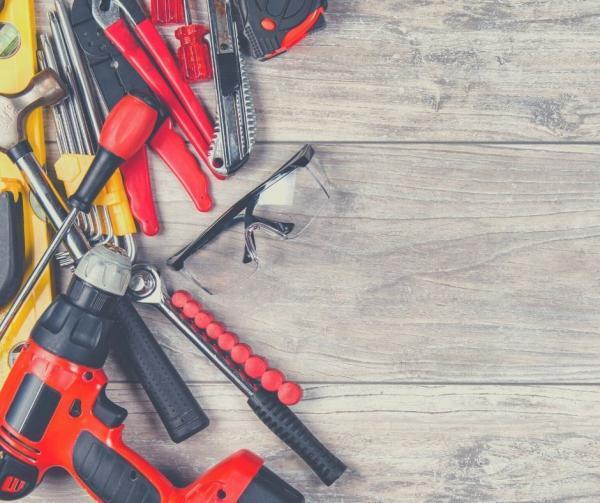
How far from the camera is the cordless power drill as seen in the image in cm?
87

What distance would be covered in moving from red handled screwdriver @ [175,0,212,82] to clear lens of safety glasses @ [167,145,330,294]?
16 cm

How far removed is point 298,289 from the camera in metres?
1.01

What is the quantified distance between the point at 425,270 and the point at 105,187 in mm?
438

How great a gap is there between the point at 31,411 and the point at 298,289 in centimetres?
37

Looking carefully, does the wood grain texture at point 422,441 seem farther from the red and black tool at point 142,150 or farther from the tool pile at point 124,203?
the red and black tool at point 142,150

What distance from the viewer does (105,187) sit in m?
0.96


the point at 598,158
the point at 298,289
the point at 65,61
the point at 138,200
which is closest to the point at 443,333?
the point at 298,289

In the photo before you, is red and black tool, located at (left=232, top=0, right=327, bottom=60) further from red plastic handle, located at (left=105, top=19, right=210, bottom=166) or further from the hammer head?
the hammer head

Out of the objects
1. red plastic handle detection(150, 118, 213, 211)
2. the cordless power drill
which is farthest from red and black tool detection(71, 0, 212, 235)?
the cordless power drill

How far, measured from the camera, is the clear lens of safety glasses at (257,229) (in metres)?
0.98

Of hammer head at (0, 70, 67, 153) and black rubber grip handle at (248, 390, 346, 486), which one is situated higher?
hammer head at (0, 70, 67, 153)

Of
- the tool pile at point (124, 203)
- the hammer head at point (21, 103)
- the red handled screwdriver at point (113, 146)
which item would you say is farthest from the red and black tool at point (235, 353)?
the hammer head at point (21, 103)

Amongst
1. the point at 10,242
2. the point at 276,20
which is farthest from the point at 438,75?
the point at 10,242

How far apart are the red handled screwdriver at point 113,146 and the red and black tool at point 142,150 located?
0.04 m
